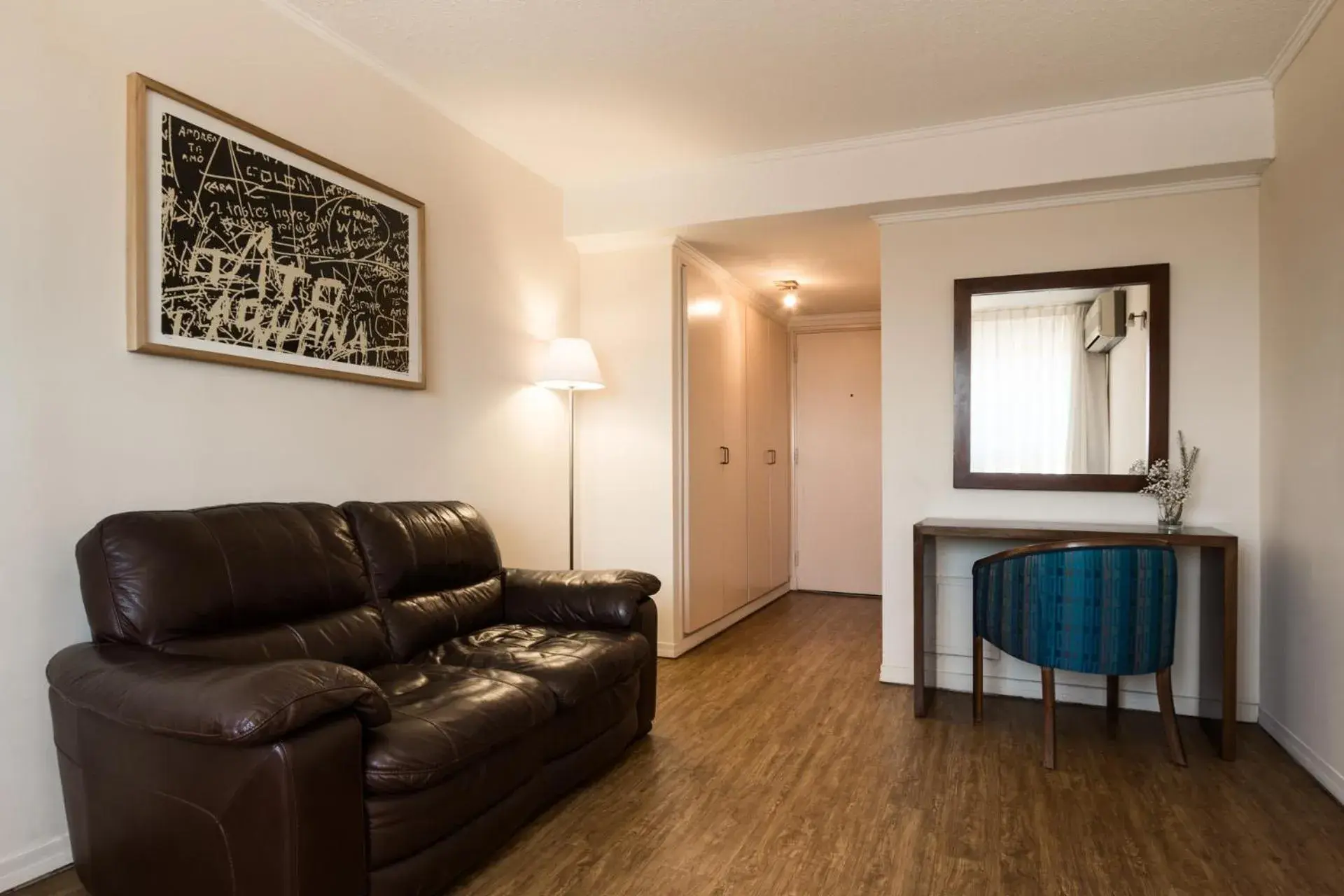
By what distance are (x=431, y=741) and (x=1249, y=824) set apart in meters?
2.32

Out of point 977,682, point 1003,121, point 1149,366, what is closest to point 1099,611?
point 977,682

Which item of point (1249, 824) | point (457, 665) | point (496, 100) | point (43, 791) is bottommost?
point (1249, 824)

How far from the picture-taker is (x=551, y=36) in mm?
2713

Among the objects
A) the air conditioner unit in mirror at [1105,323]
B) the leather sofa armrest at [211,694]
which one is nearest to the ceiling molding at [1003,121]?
the air conditioner unit in mirror at [1105,323]

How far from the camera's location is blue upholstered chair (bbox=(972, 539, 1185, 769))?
270 centimetres

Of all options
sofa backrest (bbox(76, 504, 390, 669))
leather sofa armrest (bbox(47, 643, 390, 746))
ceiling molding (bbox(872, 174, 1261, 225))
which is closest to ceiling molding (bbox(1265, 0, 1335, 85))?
ceiling molding (bbox(872, 174, 1261, 225))

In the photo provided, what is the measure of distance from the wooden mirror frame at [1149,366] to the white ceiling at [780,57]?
0.72m

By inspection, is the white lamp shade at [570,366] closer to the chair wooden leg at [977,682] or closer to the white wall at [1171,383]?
the white wall at [1171,383]

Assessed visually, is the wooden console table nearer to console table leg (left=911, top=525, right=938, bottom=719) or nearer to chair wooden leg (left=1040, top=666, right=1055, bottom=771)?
console table leg (left=911, top=525, right=938, bottom=719)

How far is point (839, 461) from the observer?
251 inches

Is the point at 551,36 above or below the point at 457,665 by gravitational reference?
above

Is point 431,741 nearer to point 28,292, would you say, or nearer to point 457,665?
point 457,665

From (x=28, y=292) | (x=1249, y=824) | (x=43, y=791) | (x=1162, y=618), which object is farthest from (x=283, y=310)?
(x=1249, y=824)

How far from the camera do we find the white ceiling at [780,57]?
2566 mm
